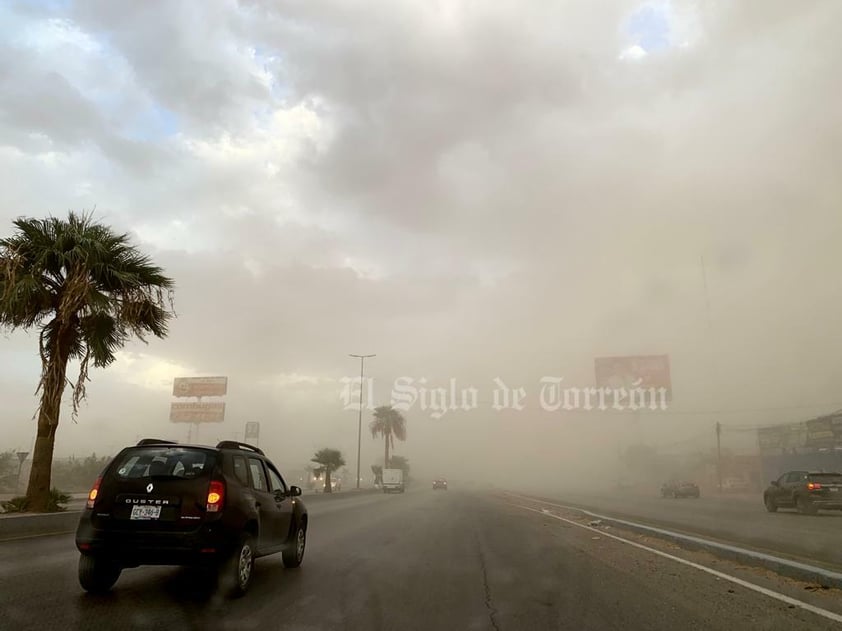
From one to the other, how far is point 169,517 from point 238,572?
0.96m

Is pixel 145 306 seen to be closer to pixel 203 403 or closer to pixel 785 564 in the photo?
pixel 785 564

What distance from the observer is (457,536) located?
14297mm

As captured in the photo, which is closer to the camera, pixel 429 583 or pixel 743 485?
pixel 429 583

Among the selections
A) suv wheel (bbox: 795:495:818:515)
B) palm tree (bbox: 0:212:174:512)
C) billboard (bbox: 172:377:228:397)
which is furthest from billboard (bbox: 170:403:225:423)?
suv wheel (bbox: 795:495:818:515)

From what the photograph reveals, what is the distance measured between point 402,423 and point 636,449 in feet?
119

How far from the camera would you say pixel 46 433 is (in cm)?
1460

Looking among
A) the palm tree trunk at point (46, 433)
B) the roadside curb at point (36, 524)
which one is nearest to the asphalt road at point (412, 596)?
the roadside curb at point (36, 524)

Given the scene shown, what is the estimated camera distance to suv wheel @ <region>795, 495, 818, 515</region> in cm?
2081

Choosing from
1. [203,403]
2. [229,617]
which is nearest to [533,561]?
[229,617]

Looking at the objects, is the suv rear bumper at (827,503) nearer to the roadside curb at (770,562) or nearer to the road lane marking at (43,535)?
the roadside curb at (770,562)

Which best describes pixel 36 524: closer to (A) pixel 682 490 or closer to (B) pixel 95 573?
(B) pixel 95 573

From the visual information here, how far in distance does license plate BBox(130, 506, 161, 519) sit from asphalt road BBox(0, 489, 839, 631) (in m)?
0.84

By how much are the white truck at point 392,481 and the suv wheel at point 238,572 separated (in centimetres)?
5494

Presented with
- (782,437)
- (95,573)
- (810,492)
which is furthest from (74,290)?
(782,437)
